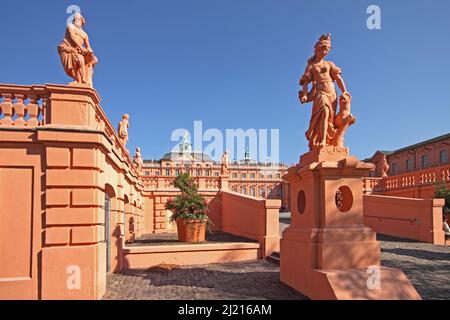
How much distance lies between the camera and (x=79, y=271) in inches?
262

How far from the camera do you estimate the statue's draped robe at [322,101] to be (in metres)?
7.37

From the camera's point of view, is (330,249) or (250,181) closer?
(330,249)

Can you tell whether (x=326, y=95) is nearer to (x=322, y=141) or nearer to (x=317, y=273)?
(x=322, y=141)

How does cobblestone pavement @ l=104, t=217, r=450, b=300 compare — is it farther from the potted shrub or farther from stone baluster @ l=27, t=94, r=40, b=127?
stone baluster @ l=27, t=94, r=40, b=127

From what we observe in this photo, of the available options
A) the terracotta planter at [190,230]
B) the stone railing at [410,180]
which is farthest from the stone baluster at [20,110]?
the stone railing at [410,180]

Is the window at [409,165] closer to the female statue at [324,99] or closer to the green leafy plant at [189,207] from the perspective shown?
the green leafy plant at [189,207]

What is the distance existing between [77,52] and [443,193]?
51.9 feet

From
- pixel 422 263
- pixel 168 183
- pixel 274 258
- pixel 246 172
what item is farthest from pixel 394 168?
pixel 274 258

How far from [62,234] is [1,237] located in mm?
1209

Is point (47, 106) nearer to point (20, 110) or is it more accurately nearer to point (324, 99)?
point (20, 110)

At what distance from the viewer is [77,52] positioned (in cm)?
714

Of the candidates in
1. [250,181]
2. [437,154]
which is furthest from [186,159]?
[437,154]

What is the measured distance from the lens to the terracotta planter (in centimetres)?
1294

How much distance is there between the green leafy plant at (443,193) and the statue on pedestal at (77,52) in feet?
50.4
